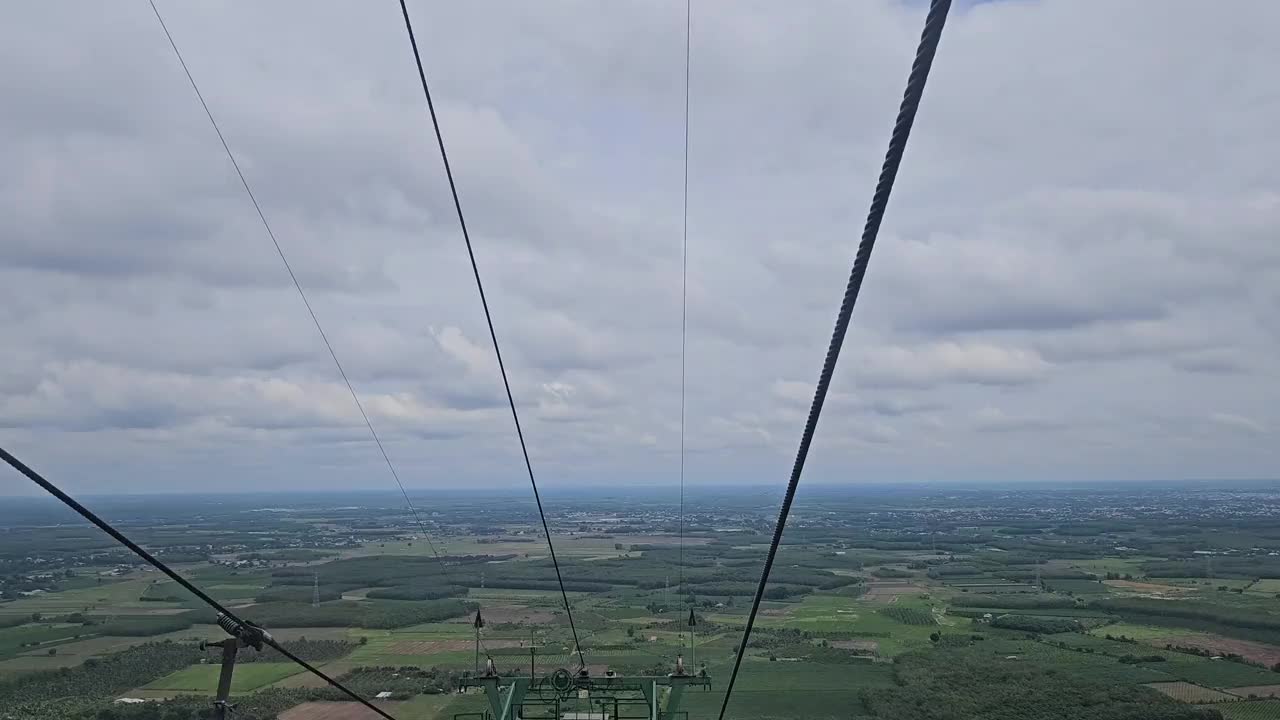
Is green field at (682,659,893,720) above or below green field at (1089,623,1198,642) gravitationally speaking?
below

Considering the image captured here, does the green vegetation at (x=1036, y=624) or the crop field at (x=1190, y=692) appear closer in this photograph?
the crop field at (x=1190, y=692)

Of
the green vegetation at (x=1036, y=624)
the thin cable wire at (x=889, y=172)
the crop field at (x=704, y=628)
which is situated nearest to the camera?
the thin cable wire at (x=889, y=172)

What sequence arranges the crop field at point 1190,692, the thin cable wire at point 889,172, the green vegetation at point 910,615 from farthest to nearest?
the green vegetation at point 910,615 → the crop field at point 1190,692 → the thin cable wire at point 889,172

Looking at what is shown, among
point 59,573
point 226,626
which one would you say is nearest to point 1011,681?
point 226,626

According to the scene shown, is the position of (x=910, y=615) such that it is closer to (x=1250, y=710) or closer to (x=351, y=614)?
(x=1250, y=710)

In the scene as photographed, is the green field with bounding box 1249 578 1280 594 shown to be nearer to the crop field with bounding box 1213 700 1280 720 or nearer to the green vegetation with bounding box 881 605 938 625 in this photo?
the green vegetation with bounding box 881 605 938 625

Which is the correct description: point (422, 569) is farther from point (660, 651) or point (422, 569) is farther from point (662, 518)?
point (662, 518)

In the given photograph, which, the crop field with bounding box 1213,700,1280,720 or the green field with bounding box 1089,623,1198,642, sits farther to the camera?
the green field with bounding box 1089,623,1198,642

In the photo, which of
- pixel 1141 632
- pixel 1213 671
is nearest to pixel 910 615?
pixel 1141 632

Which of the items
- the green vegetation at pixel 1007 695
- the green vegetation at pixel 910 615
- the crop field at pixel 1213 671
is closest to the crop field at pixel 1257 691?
the crop field at pixel 1213 671

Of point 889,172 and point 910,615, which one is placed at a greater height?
Answer: point 889,172

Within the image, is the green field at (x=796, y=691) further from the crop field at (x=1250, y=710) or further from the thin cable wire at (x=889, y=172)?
the thin cable wire at (x=889, y=172)

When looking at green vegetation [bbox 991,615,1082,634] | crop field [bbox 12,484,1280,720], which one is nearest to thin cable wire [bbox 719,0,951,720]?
crop field [bbox 12,484,1280,720]
